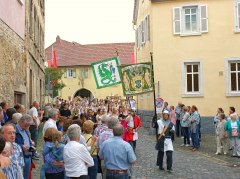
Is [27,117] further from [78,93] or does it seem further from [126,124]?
[78,93]

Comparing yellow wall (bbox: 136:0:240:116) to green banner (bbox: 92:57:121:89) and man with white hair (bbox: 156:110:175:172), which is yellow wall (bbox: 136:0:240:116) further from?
man with white hair (bbox: 156:110:175:172)

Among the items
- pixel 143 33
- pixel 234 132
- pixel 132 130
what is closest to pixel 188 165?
pixel 132 130

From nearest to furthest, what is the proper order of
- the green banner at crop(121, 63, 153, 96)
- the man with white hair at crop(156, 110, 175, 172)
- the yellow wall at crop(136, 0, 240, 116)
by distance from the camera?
1. the man with white hair at crop(156, 110, 175, 172)
2. the green banner at crop(121, 63, 153, 96)
3. the yellow wall at crop(136, 0, 240, 116)

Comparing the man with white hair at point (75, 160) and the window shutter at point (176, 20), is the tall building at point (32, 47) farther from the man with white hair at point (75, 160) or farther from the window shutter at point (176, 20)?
the man with white hair at point (75, 160)

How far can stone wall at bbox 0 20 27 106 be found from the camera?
12.0 meters

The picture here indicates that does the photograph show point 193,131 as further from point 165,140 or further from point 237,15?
point 237,15

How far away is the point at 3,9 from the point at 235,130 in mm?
8903

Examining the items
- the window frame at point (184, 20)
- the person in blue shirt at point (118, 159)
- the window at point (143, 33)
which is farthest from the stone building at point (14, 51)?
the window frame at point (184, 20)

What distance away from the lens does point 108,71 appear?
14180mm

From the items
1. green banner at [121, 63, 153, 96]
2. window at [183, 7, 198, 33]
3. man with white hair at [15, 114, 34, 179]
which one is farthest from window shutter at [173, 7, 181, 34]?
man with white hair at [15, 114, 34, 179]

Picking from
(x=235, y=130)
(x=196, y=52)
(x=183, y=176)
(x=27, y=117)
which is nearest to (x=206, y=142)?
(x=235, y=130)

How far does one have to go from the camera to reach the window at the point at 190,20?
21922mm

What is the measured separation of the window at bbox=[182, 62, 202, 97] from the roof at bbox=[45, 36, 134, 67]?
36.0m

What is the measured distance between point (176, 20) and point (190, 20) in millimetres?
871
